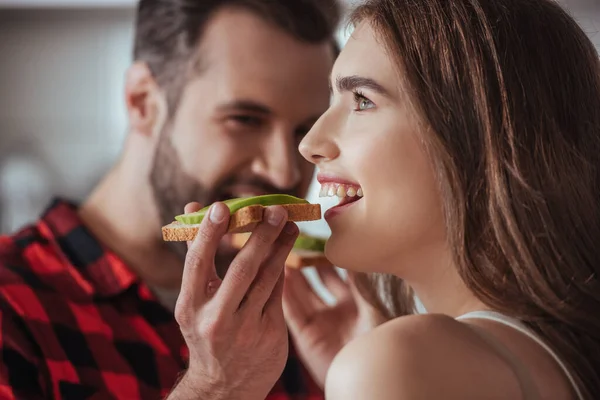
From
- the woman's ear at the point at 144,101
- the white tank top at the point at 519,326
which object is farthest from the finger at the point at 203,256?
the woman's ear at the point at 144,101

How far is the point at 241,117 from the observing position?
7.28 feet

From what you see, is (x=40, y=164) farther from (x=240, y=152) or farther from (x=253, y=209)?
(x=253, y=209)

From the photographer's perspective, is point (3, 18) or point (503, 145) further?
point (3, 18)

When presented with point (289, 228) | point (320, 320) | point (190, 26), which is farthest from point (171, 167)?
point (289, 228)

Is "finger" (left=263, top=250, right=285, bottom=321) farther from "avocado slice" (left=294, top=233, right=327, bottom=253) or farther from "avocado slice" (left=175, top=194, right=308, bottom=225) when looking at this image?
"avocado slice" (left=294, top=233, right=327, bottom=253)

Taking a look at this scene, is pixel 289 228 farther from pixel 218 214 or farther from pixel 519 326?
pixel 519 326

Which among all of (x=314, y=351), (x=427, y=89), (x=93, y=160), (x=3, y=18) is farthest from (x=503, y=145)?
(x=3, y=18)

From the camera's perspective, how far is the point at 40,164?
3.71 m

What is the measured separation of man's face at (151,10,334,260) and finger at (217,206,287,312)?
889 millimetres

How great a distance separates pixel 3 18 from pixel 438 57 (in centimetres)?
300

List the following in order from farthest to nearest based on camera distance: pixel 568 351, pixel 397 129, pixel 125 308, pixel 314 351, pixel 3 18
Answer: pixel 3 18 < pixel 125 308 < pixel 314 351 < pixel 397 129 < pixel 568 351

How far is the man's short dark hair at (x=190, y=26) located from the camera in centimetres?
226

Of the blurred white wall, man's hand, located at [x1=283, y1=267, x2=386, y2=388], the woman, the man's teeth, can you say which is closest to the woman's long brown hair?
the woman

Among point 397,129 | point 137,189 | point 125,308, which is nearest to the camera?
point 397,129
